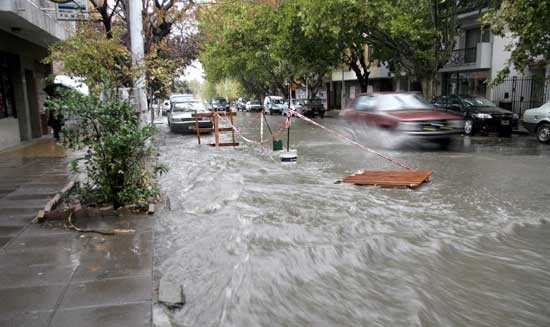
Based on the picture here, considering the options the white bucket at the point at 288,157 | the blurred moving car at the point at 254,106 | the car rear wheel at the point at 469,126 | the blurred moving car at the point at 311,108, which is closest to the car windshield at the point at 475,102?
the car rear wheel at the point at 469,126

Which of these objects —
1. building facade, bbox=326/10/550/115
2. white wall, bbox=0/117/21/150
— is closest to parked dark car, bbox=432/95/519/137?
building facade, bbox=326/10/550/115

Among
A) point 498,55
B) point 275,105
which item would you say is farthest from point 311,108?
point 498,55

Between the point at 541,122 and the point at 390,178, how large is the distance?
949 cm

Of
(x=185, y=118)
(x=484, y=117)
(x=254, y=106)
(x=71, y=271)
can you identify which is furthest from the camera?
(x=254, y=106)

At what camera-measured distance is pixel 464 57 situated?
90.8ft

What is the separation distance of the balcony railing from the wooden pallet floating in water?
66.4 ft

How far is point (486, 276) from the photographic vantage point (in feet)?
15.1

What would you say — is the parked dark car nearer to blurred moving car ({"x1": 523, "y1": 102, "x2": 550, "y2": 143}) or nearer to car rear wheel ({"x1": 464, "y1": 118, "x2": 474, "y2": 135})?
car rear wheel ({"x1": 464, "y1": 118, "x2": 474, "y2": 135})

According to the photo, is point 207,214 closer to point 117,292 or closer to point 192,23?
point 117,292

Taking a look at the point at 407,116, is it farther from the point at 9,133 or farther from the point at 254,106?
the point at 254,106

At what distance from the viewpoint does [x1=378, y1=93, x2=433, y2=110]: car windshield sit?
1388cm

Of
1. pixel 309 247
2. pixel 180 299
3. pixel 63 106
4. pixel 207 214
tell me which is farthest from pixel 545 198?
pixel 63 106

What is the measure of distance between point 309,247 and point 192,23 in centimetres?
1383

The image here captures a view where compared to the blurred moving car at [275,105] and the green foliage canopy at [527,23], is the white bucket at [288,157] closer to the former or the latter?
the green foliage canopy at [527,23]
